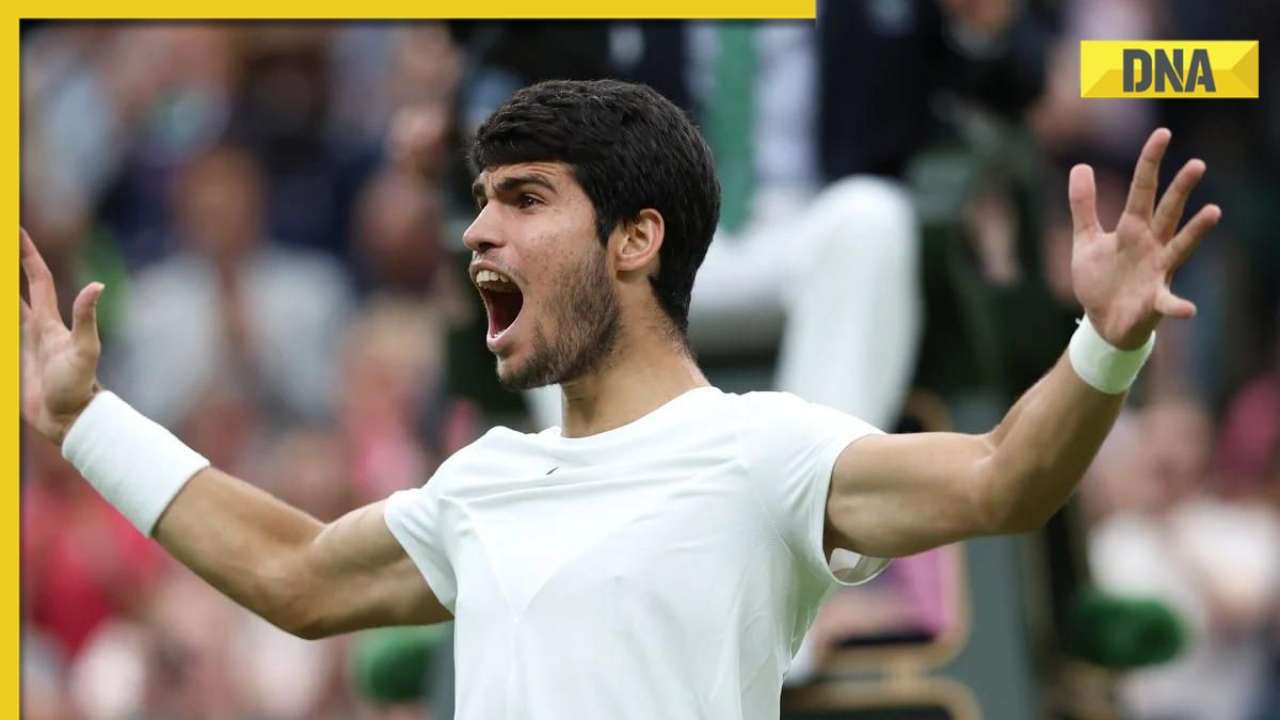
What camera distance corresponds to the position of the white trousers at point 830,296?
223 inches

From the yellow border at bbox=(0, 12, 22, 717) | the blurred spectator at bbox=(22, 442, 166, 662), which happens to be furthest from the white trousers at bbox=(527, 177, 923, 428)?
the blurred spectator at bbox=(22, 442, 166, 662)

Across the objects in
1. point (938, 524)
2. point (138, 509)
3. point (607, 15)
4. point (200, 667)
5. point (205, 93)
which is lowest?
point (938, 524)

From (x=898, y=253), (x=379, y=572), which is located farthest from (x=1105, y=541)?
(x=379, y=572)

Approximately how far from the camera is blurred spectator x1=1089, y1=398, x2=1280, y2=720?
830 cm

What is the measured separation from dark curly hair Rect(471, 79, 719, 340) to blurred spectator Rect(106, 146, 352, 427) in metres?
6.40

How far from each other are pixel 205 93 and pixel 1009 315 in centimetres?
483

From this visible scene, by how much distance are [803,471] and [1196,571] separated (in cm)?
561

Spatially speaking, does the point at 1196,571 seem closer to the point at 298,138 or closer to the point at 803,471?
the point at 298,138

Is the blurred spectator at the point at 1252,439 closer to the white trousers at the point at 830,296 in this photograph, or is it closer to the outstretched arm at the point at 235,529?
the white trousers at the point at 830,296

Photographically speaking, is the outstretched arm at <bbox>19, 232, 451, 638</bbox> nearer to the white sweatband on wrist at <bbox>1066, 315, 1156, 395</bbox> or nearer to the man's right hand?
the man's right hand

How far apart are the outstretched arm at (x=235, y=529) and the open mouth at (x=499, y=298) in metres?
0.38

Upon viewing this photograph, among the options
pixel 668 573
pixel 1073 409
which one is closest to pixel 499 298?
pixel 668 573

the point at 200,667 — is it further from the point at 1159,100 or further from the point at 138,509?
the point at 138,509

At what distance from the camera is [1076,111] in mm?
9562
